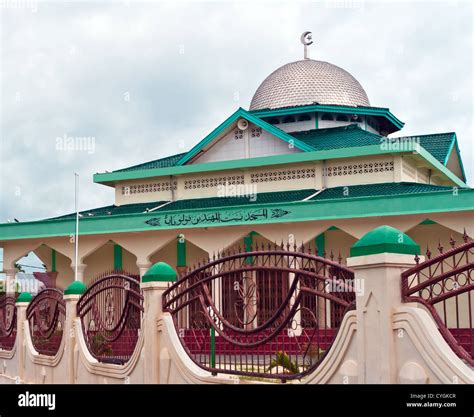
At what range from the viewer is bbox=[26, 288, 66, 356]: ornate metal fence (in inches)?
483

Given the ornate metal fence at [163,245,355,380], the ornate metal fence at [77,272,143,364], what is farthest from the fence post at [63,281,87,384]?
the ornate metal fence at [163,245,355,380]

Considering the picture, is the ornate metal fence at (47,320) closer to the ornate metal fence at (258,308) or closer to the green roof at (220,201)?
the ornate metal fence at (258,308)

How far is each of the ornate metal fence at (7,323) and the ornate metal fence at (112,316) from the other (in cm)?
394

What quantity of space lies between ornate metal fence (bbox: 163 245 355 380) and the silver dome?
1585 cm

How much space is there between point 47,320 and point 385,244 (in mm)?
8785

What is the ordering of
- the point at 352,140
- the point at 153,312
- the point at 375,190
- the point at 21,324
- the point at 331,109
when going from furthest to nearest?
the point at 331,109 → the point at 352,140 → the point at 375,190 → the point at 21,324 → the point at 153,312

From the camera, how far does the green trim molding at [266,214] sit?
1566cm

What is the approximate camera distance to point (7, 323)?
50.2 ft

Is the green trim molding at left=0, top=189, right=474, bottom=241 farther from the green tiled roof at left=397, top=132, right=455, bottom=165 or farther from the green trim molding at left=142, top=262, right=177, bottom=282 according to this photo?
the green trim molding at left=142, top=262, right=177, bottom=282

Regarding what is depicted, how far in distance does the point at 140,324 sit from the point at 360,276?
14.0ft

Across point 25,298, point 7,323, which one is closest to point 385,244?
point 25,298

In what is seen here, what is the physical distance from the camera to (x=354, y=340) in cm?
612

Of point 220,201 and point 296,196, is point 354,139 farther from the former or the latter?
point 220,201

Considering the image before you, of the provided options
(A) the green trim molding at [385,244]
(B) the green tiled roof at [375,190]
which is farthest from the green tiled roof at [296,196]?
(A) the green trim molding at [385,244]
